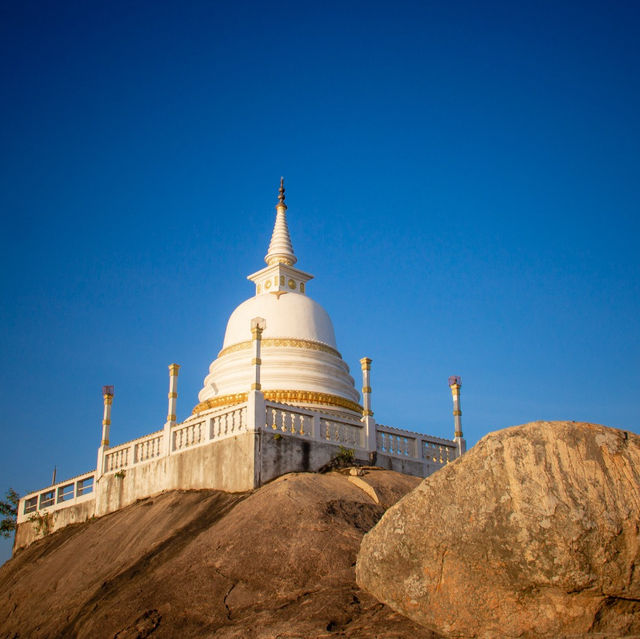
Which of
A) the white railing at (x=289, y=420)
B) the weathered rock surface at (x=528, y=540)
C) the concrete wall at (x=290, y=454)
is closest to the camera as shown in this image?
the weathered rock surface at (x=528, y=540)

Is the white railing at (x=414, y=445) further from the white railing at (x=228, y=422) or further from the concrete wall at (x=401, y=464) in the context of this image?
the white railing at (x=228, y=422)

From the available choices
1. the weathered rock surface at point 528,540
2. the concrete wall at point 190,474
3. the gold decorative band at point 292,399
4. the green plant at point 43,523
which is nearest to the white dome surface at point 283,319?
the gold decorative band at point 292,399

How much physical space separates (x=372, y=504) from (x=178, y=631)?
621 centimetres

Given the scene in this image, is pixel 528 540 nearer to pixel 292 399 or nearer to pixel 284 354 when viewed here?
pixel 292 399

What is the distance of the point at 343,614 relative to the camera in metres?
12.1

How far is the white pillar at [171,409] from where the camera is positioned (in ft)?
81.0

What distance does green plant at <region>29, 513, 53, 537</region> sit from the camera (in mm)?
29562

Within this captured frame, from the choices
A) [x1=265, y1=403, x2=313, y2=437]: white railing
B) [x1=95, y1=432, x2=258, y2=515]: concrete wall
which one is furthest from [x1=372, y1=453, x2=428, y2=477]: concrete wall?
[x1=95, y1=432, x2=258, y2=515]: concrete wall

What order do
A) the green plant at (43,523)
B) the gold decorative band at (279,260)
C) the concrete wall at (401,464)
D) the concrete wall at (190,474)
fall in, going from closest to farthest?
the concrete wall at (190,474) < the concrete wall at (401,464) < the green plant at (43,523) < the gold decorative band at (279,260)

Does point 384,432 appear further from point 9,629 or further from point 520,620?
point 520,620

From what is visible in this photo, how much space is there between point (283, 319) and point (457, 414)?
8.15m

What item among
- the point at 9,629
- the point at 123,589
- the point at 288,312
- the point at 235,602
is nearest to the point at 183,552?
the point at 123,589

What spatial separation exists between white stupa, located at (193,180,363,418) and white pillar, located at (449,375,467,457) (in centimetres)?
378

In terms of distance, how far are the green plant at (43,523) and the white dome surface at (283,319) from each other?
9.33 meters
